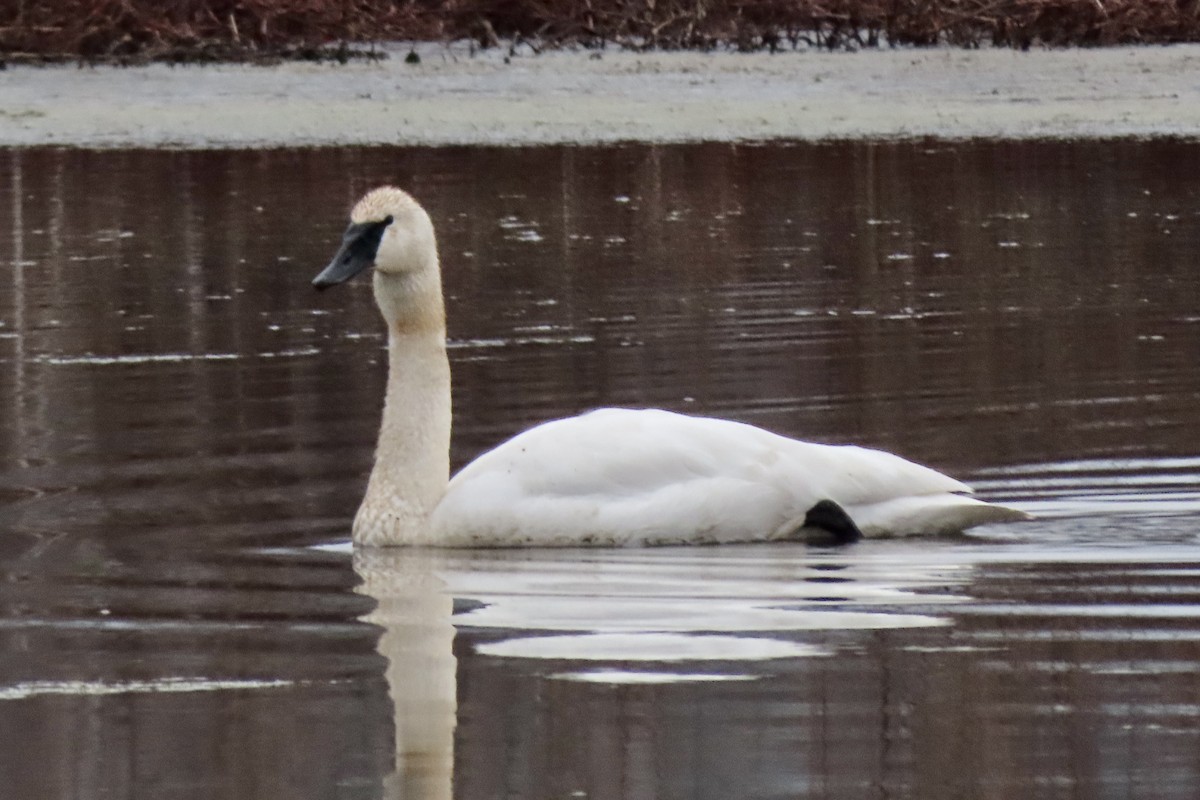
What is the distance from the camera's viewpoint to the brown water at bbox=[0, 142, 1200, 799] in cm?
446

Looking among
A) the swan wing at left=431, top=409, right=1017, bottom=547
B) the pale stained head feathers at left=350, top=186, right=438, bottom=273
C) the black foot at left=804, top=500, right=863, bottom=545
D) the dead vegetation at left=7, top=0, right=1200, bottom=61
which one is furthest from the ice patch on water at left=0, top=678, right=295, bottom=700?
the dead vegetation at left=7, top=0, right=1200, bottom=61

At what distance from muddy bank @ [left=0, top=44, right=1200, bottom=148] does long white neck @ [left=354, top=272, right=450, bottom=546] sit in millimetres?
12143

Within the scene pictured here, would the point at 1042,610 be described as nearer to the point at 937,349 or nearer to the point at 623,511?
the point at 623,511

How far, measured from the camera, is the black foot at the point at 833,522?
651 centimetres

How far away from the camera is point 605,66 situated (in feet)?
74.3

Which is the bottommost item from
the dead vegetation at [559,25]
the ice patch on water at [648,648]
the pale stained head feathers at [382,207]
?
the ice patch on water at [648,648]

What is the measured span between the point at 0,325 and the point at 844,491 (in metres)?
5.57

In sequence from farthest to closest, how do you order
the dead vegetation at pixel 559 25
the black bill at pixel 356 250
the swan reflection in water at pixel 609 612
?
the dead vegetation at pixel 559 25 → the black bill at pixel 356 250 → the swan reflection in water at pixel 609 612

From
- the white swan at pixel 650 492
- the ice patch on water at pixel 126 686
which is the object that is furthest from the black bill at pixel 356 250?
the ice patch on water at pixel 126 686

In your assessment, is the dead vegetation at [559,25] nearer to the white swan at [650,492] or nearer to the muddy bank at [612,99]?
the muddy bank at [612,99]

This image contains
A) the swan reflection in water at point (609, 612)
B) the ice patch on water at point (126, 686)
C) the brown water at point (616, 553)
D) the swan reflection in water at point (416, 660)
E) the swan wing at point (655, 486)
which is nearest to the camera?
the swan reflection in water at point (416, 660)

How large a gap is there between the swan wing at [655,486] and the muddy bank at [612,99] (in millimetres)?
12538

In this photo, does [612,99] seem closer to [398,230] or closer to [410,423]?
[398,230]

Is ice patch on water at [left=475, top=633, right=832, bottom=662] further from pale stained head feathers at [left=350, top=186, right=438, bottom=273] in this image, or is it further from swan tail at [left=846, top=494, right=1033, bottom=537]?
pale stained head feathers at [left=350, top=186, right=438, bottom=273]
